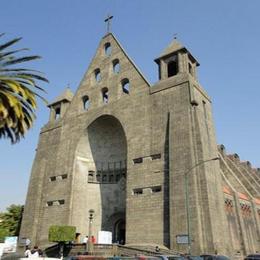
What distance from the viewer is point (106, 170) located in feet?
135

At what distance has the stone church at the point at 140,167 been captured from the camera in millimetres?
27953

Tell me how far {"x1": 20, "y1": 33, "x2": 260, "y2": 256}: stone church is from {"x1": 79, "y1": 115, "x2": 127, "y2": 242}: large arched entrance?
4.9 inches

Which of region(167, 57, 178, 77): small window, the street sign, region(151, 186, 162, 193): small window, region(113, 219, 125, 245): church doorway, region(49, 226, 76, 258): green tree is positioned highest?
region(167, 57, 178, 77): small window

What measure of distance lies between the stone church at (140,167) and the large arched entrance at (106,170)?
12 centimetres

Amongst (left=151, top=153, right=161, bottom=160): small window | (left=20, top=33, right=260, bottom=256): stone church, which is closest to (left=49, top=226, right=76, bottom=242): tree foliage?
(left=20, top=33, right=260, bottom=256): stone church

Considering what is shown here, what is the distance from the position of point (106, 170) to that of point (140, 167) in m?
9.57

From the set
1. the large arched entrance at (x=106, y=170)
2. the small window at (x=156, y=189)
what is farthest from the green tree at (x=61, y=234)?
the small window at (x=156, y=189)

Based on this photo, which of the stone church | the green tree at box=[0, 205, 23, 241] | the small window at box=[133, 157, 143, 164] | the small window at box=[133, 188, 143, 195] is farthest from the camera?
the green tree at box=[0, 205, 23, 241]

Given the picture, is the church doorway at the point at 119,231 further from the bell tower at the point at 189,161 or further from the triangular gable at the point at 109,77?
the triangular gable at the point at 109,77

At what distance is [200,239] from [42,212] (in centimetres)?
2154

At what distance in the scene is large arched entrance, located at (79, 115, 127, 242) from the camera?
3784 cm

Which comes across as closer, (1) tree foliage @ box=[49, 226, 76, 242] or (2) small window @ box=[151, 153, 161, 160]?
(1) tree foliage @ box=[49, 226, 76, 242]

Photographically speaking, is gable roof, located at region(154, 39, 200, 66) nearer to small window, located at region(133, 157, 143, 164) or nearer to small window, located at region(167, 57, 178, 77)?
small window, located at region(167, 57, 178, 77)

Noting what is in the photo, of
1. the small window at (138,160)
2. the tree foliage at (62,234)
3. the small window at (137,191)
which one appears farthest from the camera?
the small window at (138,160)
